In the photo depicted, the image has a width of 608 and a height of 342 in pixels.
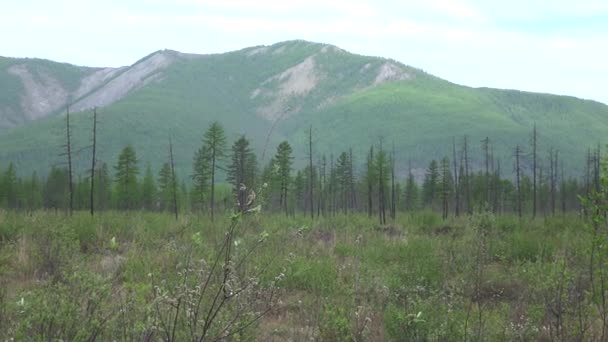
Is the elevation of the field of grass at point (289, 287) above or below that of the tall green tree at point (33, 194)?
above

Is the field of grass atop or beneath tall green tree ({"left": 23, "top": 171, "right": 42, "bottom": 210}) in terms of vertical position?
atop

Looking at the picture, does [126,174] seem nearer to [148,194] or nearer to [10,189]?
[148,194]

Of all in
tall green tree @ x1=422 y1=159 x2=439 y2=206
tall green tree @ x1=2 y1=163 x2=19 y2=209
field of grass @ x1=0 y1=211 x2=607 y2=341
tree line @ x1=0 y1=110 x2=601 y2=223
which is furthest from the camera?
tall green tree @ x1=422 y1=159 x2=439 y2=206

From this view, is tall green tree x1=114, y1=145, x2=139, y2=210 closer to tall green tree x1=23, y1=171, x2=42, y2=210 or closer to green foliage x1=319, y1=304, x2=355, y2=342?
tall green tree x1=23, y1=171, x2=42, y2=210

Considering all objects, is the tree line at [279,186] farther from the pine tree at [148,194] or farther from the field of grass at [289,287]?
the field of grass at [289,287]

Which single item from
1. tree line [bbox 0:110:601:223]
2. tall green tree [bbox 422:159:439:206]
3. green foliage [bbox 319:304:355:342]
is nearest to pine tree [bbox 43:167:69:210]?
tree line [bbox 0:110:601:223]

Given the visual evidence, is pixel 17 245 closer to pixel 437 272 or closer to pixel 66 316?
pixel 66 316

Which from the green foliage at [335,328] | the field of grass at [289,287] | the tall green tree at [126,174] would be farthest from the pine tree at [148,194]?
the green foliage at [335,328]

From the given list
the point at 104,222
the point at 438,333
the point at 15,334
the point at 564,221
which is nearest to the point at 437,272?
the point at 438,333

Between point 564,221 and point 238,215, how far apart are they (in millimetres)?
21707

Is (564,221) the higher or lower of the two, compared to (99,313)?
lower

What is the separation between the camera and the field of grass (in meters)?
3.81

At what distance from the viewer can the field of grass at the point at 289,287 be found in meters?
3.81

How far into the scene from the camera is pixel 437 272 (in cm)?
935
